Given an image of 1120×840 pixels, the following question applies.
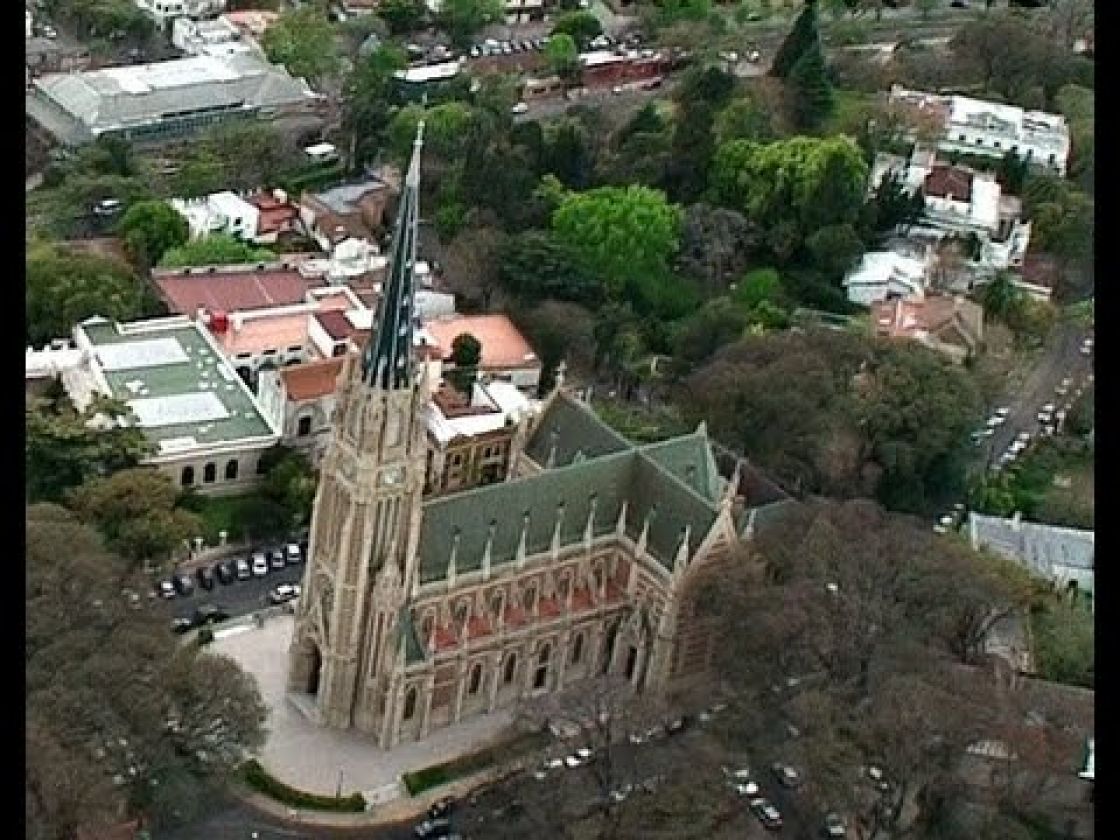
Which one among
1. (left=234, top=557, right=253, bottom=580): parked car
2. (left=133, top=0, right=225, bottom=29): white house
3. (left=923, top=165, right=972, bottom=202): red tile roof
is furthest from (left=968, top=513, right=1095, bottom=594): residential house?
(left=133, top=0, right=225, bottom=29): white house

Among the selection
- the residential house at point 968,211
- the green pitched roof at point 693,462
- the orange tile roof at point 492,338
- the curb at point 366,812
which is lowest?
the curb at point 366,812

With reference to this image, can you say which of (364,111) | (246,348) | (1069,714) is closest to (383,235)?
(364,111)

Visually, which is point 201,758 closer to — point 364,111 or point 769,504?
point 769,504

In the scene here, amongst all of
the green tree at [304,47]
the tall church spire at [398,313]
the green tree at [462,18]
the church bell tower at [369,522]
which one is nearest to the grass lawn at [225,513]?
the church bell tower at [369,522]

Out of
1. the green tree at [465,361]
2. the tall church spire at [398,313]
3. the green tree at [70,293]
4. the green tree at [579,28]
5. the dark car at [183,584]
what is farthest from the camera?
the green tree at [579,28]

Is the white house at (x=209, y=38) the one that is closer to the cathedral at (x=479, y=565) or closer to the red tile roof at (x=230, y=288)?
the red tile roof at (x=230, y=288)

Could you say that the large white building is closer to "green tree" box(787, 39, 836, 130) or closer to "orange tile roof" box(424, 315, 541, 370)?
"green tree" box(787, 39, 836, 130)
